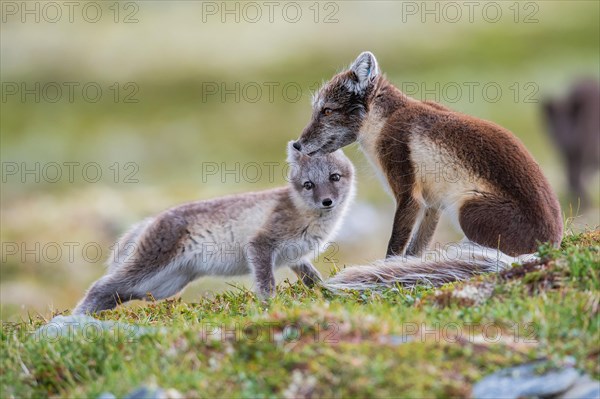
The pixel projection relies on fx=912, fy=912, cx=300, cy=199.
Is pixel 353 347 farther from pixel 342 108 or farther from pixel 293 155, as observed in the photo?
pixel 293 155

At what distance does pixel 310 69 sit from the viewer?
1590 inches

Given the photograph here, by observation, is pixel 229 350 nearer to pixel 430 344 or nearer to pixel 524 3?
pixel 430 344

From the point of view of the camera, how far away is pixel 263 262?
9.50 meters

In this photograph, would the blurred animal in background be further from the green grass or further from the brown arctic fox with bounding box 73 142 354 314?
the green grass

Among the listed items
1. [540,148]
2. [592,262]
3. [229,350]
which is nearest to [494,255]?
[592,262]

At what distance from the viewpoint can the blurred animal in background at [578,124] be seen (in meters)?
25.4

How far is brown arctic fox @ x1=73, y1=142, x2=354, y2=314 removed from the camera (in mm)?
9680

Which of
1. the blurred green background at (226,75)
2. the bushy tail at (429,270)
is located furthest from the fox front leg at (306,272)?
the blurred green background at (226,75)

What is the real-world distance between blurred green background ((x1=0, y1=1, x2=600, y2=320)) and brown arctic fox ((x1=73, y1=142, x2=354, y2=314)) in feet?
46.1

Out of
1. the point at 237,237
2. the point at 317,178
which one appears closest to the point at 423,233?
the point at 317,178

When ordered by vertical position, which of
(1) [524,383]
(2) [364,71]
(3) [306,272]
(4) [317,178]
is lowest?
(3) [306,272]

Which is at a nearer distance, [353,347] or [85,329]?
[353,347]

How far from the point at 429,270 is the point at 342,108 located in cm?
219

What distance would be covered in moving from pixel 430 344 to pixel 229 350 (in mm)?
1250
